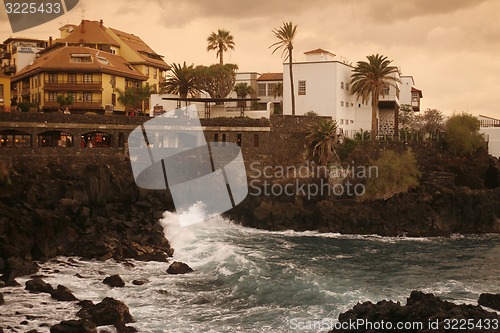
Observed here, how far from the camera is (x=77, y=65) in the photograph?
3307 inches

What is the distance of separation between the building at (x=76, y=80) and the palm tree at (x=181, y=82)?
28.0 ft

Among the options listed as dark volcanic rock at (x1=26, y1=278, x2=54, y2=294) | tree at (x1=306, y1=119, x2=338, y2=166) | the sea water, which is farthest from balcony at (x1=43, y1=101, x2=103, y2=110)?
dark volcanic rock at (x1=26, y1=278, x2=54, y2=294)

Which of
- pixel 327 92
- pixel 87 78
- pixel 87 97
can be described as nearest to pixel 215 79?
pixel 327 92

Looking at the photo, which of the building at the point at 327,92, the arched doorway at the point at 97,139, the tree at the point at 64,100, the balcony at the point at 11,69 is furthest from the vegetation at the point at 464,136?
the balcony at the point at 11,69

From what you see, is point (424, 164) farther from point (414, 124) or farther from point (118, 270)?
point (118, 270)

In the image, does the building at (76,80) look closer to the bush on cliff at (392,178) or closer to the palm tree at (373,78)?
the palm tree at (373,78)

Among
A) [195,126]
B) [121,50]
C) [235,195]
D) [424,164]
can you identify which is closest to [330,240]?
[235,195]

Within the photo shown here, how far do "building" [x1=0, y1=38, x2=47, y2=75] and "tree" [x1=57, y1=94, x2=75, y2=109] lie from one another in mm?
18692

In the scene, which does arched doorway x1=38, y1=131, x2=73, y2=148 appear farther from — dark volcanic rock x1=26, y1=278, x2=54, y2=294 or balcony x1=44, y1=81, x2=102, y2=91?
dark volcanic rock x1=26, y1=278, x2=54, y2=294

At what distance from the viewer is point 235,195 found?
6750cm

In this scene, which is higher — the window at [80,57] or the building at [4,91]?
the window at [80,57]

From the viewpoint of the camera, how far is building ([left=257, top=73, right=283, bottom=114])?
84.0 metres

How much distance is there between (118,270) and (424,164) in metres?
39.9

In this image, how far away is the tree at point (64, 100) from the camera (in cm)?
8138
